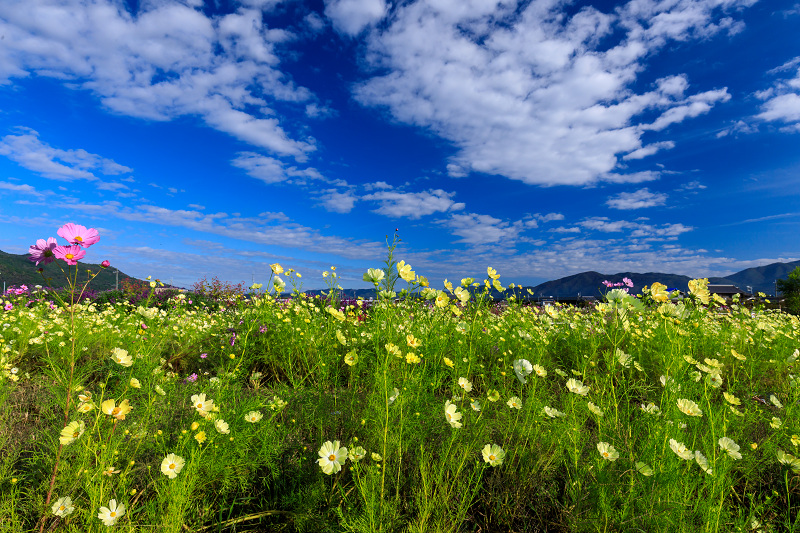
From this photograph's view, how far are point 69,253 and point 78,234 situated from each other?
87 millimetres

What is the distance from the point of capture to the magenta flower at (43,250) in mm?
1548

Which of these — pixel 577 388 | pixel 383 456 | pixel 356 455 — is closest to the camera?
pixel 356 455

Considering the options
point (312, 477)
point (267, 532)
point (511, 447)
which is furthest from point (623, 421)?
point (267, 532)

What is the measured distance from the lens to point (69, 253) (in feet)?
4.96

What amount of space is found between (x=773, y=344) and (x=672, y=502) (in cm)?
395

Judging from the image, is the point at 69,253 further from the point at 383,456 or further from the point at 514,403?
the point at 514,403

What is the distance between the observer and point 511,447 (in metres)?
1.87

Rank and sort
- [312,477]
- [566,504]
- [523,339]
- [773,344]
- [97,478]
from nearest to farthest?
[97,478] → [566,504] → [312,477] → [523,339] → [773,344]

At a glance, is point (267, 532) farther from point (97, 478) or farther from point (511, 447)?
point (511, 447)

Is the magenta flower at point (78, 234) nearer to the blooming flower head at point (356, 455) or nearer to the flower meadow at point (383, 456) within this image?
the flower meadow at point (383, 456)

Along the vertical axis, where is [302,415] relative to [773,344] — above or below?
below

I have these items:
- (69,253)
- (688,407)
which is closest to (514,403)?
(688,407)

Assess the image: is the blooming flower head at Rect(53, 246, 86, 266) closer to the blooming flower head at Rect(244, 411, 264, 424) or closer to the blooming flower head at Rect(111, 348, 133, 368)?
the blooming flower head at Rect(111, 348, 133, 368)

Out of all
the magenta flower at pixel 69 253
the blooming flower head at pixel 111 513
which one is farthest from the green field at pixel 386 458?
the magenta flower at pixel 69 253
